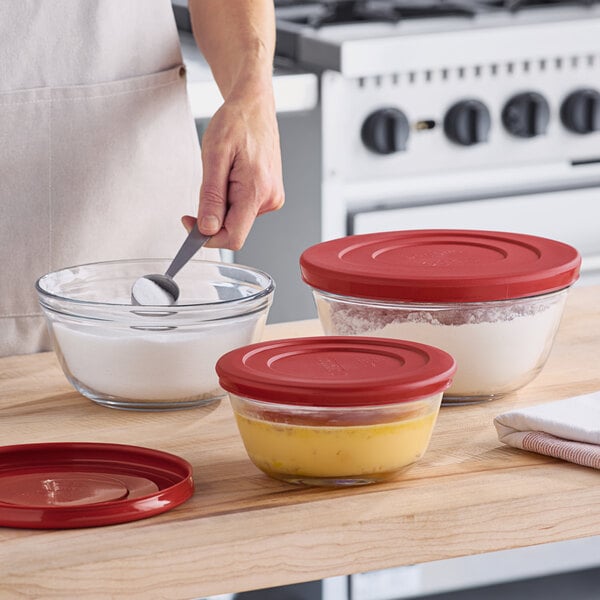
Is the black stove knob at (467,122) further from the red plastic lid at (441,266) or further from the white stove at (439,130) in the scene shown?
the red plastic lid at (441,266)

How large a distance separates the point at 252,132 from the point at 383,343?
15.6 inches

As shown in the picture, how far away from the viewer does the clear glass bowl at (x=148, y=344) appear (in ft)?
3.13

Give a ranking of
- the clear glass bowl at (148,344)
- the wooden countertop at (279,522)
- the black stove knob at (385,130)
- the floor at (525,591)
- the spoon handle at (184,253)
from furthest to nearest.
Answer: the black stove knob at (385,130)
the floor at (525,591)
the spoon handle at (184,253)
the clear glass bowl at (148,344)
the wooden countertop at (279,522)

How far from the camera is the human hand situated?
1118mm

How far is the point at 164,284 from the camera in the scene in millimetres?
1063

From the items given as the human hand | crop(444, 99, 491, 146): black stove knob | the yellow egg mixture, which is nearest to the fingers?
the human hand

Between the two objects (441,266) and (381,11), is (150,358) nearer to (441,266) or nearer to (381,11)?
(441,266)

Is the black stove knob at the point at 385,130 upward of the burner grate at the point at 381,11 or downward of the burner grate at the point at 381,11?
downward

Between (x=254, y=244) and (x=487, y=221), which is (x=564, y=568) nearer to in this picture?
(x=487, y=221)

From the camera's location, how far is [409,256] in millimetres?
1016

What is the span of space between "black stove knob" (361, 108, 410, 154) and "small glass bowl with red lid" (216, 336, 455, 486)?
1.17 metres

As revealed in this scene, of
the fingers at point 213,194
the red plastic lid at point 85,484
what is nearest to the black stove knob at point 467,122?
the fingers at point 213,194

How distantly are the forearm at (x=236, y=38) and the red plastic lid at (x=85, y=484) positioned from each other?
54 centimetres

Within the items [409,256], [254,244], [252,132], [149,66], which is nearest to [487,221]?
[254,244]
